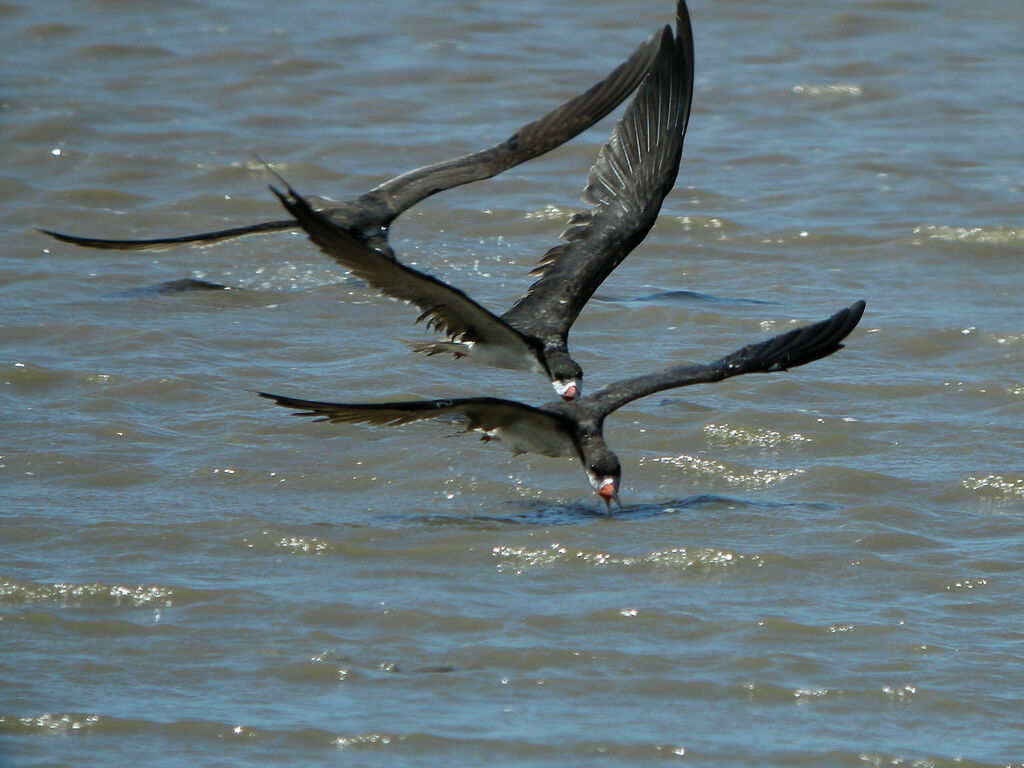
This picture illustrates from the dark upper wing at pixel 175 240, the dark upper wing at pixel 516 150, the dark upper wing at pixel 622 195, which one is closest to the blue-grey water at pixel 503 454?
the dark upper wing at pixel 175 240

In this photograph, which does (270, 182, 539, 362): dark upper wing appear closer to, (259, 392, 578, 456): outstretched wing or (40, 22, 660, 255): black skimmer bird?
(259, 392, 578, 456): outstretched wing

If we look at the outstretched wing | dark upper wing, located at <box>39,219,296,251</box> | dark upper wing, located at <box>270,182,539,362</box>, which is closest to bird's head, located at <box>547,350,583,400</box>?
dark upper wing, located at <box>270,182,539,362</box>

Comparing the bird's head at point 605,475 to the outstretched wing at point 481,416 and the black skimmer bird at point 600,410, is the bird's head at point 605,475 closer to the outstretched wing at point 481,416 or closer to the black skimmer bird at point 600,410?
the black skimmer bird at point 600,410

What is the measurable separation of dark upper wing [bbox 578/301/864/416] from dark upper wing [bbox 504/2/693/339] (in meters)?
1.25

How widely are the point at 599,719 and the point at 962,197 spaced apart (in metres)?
7.27

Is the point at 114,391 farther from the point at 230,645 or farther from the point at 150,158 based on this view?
the point at 150,158

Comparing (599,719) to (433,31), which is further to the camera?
(433,31)

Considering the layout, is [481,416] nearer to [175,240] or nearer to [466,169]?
[466,169]

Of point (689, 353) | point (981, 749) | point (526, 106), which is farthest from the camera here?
point (526, 106)

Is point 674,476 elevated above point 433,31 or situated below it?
below

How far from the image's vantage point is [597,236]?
348 inches

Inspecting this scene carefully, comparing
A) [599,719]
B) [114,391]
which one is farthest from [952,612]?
[114,391]

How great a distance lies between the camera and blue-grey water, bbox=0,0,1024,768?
547 centimetres

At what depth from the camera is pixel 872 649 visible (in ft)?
19.1
